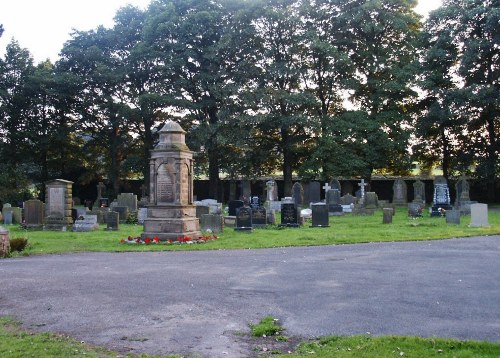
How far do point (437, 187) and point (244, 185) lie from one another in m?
15.7

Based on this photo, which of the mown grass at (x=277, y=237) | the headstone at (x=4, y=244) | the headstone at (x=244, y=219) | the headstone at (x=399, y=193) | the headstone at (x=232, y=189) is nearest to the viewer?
the headstone at (x=4, y=244)

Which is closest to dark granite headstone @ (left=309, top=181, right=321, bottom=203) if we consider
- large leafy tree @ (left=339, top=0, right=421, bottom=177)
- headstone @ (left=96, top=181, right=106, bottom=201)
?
large leafy tree @ (left=339, top=0, right=421, bottom=177)

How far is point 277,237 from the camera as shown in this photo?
17.4 metres

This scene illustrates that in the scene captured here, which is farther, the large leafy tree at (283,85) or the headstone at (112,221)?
the large leafy tree at (283,85)

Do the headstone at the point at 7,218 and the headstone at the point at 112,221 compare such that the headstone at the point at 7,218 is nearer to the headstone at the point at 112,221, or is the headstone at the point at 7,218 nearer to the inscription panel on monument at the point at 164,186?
the headstone at the point at 112,221

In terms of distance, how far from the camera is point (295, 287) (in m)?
8.62

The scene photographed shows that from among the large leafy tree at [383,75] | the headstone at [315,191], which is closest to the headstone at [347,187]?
the large leafy tree at [383,75]

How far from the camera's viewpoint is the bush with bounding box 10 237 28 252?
46.8 feet

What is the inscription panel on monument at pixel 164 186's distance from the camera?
17.4 m

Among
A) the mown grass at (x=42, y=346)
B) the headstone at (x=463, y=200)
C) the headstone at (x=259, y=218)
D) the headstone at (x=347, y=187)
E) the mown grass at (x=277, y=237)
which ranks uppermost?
the headstone at (x=347, y=187)

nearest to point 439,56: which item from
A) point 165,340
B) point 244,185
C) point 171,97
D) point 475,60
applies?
point 475,60

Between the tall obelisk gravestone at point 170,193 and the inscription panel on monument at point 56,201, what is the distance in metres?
6.82

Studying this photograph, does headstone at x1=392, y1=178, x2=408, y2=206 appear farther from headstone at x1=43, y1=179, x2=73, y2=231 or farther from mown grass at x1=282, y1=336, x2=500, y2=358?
mown grass at x1=282, y1=336, x2=500, y2=358

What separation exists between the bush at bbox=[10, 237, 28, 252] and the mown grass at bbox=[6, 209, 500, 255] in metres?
0.16
